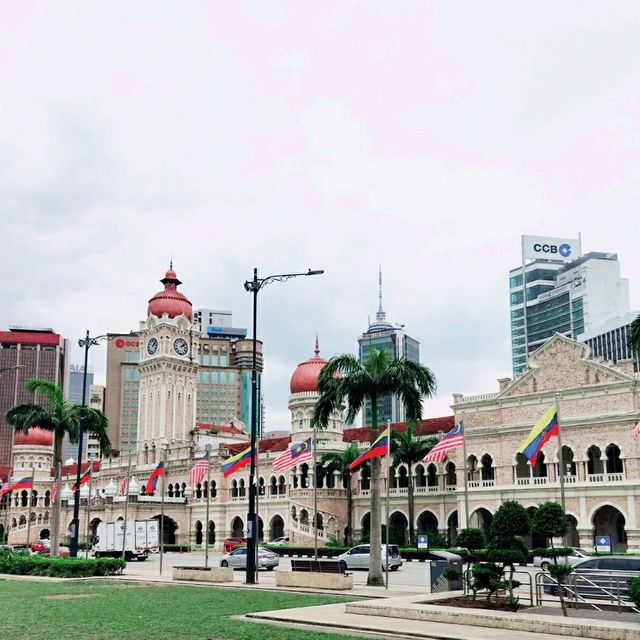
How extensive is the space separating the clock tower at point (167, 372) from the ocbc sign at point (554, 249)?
95.4 meters

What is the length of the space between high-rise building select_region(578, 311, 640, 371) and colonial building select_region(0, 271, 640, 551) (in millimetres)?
70088

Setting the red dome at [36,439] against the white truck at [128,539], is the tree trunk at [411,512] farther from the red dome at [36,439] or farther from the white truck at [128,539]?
the red dome at [36,439]

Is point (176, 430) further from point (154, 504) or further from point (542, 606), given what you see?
point (542, 606)

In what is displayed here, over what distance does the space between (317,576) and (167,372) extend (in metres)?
67.5

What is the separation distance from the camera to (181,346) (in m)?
95.7

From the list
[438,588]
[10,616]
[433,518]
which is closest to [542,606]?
[438,588]

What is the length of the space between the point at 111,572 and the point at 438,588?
1653 cm

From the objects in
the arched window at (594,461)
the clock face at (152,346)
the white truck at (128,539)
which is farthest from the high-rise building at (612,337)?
the white truck at (128,539)

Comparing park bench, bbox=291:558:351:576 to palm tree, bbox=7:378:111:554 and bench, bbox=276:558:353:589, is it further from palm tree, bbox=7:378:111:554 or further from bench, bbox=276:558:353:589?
palm tree, bbox=7:378:111:554

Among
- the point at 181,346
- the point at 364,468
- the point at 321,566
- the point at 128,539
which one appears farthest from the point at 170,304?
the point at 321,566

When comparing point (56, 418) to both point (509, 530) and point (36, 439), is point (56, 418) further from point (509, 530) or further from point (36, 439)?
point (36, 439)

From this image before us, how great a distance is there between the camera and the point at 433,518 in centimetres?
6612

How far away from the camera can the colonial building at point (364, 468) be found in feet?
173

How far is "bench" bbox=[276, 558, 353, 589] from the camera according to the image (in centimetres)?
2866
